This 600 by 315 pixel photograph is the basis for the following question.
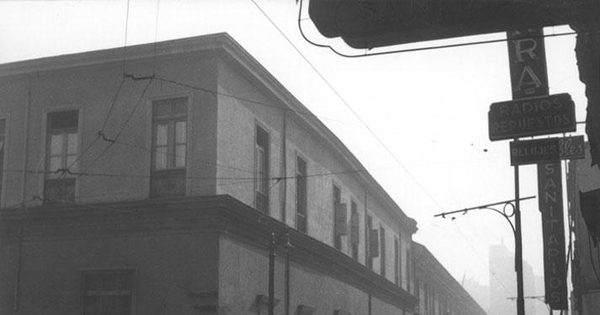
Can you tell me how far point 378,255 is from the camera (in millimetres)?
33000

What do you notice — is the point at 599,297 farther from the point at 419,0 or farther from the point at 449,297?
the point at 449,297

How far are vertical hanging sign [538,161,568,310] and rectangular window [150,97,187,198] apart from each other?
9542 mm

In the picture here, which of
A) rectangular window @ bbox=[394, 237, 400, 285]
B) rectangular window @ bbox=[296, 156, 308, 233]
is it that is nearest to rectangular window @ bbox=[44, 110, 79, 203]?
rectangular window @ bbox=[296, 156, 308, 233]

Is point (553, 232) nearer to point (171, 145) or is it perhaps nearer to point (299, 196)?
point (299, 196)

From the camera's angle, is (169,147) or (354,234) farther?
(354,234)

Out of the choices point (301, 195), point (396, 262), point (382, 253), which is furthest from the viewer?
point (396, 262)

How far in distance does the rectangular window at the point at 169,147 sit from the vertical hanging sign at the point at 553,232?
9542mm

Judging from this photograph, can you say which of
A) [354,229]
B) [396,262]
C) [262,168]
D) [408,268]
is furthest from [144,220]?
[408,268]

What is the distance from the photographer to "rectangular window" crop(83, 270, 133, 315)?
18.9 metres

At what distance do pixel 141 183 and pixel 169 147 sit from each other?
105cm

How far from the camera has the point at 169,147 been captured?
19297 millimetres

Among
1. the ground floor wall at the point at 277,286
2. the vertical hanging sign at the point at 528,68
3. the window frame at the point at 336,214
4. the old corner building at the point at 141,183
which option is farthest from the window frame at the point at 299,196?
the vertical hanging sign at the point at 528,68

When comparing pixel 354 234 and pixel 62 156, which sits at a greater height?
pixel 62 156

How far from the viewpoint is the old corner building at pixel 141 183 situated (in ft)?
60.9
